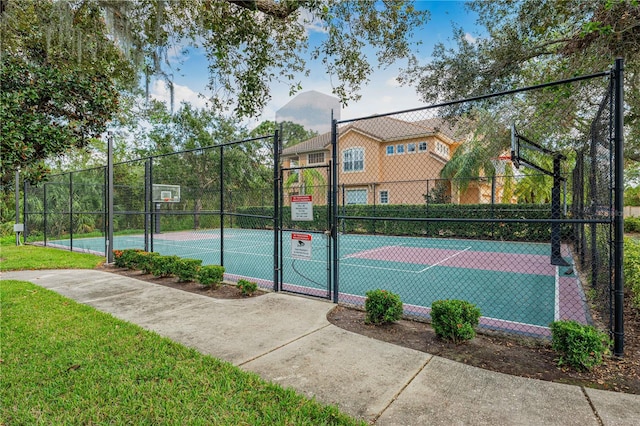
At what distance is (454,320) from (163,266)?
18.0 feet

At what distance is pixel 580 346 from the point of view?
2814 millimetres

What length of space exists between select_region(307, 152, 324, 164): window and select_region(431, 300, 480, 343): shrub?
74.1 ft

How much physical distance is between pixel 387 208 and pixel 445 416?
14.9 metres

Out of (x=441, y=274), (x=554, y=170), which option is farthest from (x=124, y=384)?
(x=554, y=170)

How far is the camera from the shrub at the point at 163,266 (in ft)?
21.3

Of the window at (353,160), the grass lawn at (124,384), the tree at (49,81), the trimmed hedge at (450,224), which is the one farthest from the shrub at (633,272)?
the window at (353,160)

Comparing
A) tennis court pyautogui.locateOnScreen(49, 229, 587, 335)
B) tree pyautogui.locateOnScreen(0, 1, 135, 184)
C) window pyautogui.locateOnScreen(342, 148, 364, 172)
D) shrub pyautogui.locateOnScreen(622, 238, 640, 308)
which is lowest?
tennis court pyautogui.locateOnScreen(49, 229, 587, 335)

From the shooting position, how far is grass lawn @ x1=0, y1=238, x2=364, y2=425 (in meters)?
2.16

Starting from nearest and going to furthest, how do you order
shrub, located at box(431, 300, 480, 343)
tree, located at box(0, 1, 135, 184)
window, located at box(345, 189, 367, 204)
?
shrub, located at box(431, 300, 480, 343) < tree, located at box(0, 1, 135, 184) < window, located at box(345, 189, 367, 204)

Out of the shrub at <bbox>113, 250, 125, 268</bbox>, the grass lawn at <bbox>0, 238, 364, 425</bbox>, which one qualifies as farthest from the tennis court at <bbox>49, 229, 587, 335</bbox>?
the grass lawn at <bbox>0, 238, 364, 425</bbox>

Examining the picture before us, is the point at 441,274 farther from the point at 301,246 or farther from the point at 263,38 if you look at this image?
the point at 263,38

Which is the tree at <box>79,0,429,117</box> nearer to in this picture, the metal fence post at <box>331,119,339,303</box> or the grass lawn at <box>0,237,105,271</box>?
the metal fence post at <box>331,119,339,303</box>

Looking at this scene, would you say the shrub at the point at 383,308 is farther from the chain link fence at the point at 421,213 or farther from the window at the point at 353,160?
the window at the point at 353,160

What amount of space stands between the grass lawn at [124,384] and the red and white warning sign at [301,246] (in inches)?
90.1
